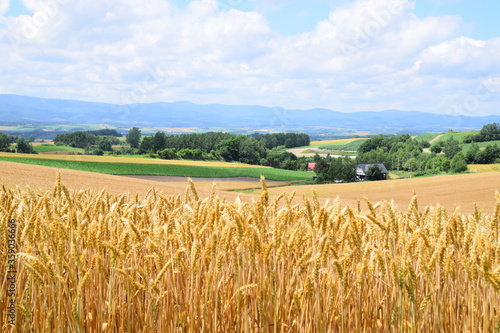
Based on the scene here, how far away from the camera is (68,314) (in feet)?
8.68

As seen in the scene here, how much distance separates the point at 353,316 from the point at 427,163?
75619 mm

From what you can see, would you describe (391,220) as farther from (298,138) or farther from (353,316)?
(298,138)

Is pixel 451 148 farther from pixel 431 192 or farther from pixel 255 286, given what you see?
pixel 255 286

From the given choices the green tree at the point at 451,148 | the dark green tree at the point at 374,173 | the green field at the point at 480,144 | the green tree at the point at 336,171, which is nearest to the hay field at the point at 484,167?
the green tree at the point at 451,148

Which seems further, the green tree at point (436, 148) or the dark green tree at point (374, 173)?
the green tree at point (436, 148)

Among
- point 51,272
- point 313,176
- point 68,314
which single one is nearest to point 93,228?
point 68,314

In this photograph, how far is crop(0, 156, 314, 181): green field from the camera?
176ft

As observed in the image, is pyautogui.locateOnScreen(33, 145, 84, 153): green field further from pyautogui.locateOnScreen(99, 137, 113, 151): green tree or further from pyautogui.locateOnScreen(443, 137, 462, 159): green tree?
pyautogui.locateOnScreen(443, 137, 462, 159): green tree

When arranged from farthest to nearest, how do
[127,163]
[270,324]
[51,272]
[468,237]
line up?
[127,163]
[468,237]
[270,324]
[51,272]

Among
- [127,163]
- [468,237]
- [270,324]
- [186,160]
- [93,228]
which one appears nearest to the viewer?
[270,324]

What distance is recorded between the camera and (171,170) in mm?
59125

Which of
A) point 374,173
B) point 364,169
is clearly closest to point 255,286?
point 374,173

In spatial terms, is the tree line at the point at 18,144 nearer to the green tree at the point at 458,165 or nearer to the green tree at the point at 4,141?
the green tree at the point at 4,141

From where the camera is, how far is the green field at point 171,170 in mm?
53688
